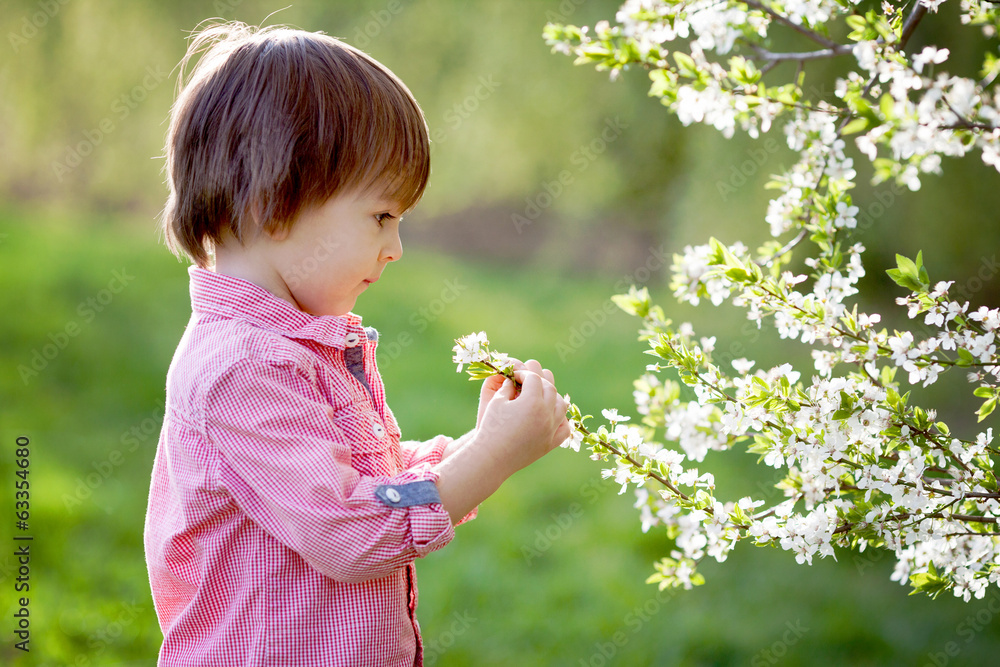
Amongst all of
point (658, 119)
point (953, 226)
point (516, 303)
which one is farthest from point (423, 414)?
point (658, 119)

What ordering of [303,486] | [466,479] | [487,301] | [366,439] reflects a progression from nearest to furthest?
[303,486], [466,479], [366,439], [487,301]

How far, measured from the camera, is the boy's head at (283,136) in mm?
1356

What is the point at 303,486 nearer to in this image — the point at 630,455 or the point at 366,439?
the point at 366,439

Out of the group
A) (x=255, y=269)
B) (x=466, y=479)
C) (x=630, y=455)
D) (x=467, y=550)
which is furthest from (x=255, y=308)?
(x=467, y=550)

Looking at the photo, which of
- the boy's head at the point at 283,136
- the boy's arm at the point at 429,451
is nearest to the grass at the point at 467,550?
the boy's arm at the point at 429,451

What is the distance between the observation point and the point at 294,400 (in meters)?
1.22

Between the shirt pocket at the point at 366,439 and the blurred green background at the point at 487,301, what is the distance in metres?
0.86

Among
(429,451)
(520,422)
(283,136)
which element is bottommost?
(429,451)

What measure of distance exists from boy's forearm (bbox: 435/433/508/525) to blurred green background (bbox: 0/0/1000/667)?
1066 millimetres

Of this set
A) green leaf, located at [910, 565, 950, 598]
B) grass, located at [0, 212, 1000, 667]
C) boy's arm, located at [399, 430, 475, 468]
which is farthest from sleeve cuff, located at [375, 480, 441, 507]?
grass, located at [0, 212, 1000, 667]

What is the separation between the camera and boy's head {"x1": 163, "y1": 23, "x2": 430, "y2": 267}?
136 centimetres

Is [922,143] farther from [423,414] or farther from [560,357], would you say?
[560,357]

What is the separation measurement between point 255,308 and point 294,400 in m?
0.21

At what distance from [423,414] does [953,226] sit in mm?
2568
